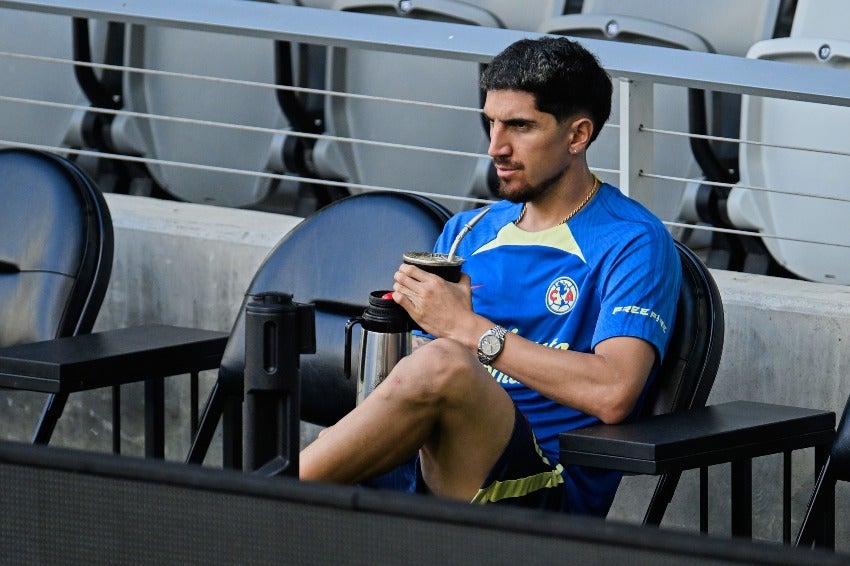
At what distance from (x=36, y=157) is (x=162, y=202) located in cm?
61

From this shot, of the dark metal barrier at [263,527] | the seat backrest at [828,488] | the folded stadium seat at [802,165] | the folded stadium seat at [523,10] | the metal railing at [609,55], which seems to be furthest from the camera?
the folded stadium seat at [523,10]

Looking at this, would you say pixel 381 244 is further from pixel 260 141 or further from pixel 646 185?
pixel 260 141

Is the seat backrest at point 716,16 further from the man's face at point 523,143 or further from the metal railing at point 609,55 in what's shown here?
the man's face at point 523,143

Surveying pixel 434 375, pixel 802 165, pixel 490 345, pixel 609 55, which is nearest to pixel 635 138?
pixel 609 55

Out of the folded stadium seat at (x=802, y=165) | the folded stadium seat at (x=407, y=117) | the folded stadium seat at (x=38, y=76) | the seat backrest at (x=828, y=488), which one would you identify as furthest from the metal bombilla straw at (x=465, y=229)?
the folded stadium seat at (x=38, y=76)

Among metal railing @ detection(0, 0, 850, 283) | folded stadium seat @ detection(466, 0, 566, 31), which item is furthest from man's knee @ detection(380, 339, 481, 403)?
folded stadium seat @ detection(466, 0, 566, 31)

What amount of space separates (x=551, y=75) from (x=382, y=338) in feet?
1.81

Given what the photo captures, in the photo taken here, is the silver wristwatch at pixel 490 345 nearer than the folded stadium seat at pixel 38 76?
Yes

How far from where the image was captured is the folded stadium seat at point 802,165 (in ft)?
12.8

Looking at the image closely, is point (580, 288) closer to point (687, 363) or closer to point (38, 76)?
point (687, 363)

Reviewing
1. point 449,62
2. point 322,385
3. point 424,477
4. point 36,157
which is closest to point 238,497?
point 424,477

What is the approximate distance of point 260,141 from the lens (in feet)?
16.1

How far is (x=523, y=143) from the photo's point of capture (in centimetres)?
283

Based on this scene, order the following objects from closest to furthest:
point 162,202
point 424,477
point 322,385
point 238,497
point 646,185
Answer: point 238,497 → point 424,477 → point 322,385 → point 646,185 → point 162,202
